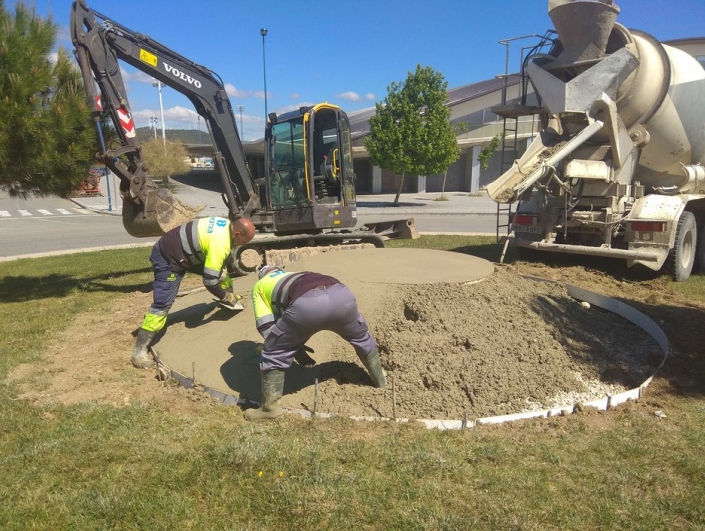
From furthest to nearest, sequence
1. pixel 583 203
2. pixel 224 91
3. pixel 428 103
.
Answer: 1. pixel 428 103
2. pixel 224 91
3. pixel 583 203

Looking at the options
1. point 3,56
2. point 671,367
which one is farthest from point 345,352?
point 3,56

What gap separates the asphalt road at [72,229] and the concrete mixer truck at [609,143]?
7.76m

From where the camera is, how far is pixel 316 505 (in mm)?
3027

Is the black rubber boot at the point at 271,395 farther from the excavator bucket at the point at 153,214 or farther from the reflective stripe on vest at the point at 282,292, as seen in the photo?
the excavator bucket at the point at 153,214

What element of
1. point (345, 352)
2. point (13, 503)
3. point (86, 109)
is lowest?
point (13, 503)

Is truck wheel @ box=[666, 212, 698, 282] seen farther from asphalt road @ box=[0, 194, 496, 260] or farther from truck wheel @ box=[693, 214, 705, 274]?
asphalt road @ box=[0, 194, 496, 260]

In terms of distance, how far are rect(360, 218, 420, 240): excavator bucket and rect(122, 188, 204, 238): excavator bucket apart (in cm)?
433

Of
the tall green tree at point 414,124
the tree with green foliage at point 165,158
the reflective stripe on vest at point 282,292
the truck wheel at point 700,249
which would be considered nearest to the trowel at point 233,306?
the reflective stripe on vest at point 282,292

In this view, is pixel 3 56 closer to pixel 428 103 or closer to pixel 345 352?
pixel 345 352

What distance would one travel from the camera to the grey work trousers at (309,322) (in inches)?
150

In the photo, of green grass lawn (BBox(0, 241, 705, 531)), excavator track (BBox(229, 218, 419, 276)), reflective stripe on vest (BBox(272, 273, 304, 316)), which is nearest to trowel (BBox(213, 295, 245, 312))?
green grass lawn (BBox(0, 241, 705, 531))

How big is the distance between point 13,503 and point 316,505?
1.78 m

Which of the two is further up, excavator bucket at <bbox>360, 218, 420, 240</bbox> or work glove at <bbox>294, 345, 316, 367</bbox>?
excavator bucket at <bbox>360, 218, 420, 240</bbox>

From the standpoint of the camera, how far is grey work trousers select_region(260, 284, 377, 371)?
382 centimetres
